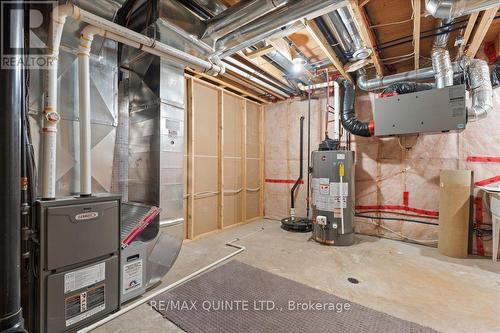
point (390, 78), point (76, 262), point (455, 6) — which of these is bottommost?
point (76, 262)

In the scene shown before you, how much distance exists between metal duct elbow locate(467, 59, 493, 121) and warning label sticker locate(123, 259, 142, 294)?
3951 millimetres

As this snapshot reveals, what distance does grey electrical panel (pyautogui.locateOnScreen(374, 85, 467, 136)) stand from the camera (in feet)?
8.60

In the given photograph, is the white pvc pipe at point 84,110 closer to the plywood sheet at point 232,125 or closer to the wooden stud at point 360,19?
the wooden stud at point 360,19

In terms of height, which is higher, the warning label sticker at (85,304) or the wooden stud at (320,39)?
the wooden stud at (320,39)

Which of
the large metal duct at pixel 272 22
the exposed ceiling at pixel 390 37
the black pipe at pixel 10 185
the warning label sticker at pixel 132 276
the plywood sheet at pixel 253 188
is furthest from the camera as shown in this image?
the plywood sheet at pixel 253 188

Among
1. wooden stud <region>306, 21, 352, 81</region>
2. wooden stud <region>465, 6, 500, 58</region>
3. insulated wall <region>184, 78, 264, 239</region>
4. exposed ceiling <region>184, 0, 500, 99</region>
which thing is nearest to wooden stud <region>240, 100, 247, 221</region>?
insulated wall <region>184, 78, 264, 239</region>

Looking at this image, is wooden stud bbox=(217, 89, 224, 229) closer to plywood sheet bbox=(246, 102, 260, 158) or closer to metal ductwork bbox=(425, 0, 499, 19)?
plywood sheet bbox=(246, 102, 260, 158)

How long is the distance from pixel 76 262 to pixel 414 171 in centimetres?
422

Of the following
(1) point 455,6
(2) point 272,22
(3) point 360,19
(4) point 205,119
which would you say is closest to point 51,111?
(2) point 272,22

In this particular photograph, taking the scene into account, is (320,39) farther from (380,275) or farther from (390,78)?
(380,275)

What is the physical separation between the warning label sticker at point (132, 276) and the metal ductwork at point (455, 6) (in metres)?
3.17

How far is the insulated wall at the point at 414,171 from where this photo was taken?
2.97 m
